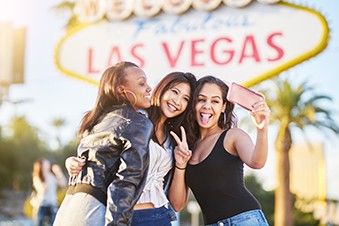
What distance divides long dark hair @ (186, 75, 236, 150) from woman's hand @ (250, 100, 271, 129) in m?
0.42

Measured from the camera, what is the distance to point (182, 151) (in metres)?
3.37

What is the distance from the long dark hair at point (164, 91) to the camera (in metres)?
3.51

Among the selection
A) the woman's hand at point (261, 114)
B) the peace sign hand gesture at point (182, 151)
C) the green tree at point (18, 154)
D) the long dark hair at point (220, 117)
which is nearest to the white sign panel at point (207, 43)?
the long dark hair at point (220, 117)

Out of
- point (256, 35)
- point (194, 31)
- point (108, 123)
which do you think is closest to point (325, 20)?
point (256, 35)

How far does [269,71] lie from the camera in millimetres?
9938

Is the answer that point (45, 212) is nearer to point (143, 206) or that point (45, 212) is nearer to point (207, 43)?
point (207, 43)

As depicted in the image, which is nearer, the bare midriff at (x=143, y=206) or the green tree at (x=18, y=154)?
the bare midriff at (x=143, y=206)

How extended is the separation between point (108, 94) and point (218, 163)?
0.69 m

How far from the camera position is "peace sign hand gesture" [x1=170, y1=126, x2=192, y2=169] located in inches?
133

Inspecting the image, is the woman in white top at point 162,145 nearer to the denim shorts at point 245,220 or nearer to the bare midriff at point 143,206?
the bare midriff at point 143,206

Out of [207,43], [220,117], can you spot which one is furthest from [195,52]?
[220,117]

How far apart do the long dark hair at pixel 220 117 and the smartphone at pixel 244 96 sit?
0.31 meters

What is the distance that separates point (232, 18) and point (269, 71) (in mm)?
1388

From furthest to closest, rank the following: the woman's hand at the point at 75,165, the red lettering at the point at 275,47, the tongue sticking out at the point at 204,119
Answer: the red lettering at the point at 275,47
the tongue sticking out at the point at 204,119
the woman's hand at the point at 75,165
